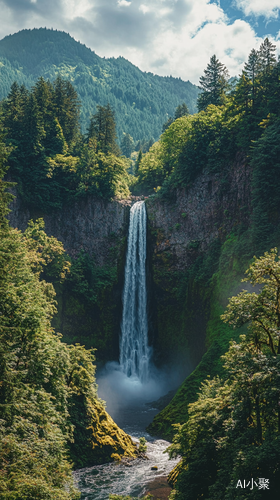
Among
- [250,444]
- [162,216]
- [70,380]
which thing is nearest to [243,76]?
[162,216]

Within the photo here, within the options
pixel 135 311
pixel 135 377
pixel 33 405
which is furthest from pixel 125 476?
pixel 135 311

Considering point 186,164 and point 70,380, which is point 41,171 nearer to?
point 186,164

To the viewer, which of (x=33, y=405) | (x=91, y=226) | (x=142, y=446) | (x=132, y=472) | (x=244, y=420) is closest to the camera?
(x=244, y=420)

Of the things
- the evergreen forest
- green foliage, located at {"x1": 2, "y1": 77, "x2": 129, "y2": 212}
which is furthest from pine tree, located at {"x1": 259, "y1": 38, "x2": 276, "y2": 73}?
green foliage, located at {"x1": 2, "y1": 77, "x2": 129, "y2": 212}

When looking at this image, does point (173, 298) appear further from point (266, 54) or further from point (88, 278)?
point (266, 54)

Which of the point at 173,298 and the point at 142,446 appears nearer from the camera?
the point at 142,446

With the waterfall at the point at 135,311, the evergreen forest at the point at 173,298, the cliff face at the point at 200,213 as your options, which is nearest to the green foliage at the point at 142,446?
the evergreen forest at the point at 173,298
